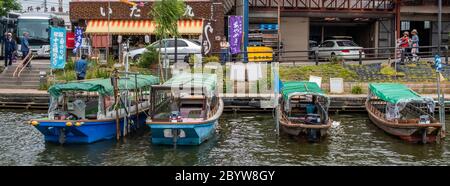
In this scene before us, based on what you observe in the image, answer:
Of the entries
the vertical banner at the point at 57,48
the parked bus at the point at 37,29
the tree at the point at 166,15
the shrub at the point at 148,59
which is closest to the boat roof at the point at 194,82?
the tree at the point at 166,15

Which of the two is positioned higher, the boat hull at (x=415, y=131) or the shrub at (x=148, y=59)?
the shrub at (x=148, y=59)

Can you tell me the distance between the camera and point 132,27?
131ft

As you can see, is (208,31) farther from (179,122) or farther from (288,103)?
(179,122)

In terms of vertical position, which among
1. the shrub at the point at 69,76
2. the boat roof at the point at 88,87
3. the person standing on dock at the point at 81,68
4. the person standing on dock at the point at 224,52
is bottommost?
the boat roof at the point at 88,87

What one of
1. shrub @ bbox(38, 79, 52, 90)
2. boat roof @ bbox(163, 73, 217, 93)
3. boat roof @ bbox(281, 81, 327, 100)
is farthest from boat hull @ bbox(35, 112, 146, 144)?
shrub @ bbox(38, 79, 52, 90)

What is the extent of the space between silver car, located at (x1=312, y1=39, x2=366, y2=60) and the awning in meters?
7.98

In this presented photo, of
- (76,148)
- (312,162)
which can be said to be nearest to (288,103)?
(312,162)

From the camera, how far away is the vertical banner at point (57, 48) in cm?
3162

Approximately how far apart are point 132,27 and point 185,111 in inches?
758

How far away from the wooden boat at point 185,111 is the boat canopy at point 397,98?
252 inches

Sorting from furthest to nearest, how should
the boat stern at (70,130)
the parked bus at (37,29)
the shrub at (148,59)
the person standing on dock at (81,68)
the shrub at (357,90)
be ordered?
the parked bus at (37,29), the shrub at (148,59), the shrub at (357,90), the person standing on dock at (81,68), the boat stern at (70,130)

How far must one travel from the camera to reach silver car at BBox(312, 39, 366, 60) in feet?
121

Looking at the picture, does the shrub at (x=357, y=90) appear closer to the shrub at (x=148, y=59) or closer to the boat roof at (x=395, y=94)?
the boat roof at (x=395, y=94)

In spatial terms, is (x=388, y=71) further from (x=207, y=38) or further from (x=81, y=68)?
(x=81, y=68)
